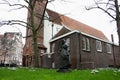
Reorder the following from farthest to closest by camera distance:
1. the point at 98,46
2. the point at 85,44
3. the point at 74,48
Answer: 1. the point at 98,46
2. the point at 85,44
3. the point at 74,48

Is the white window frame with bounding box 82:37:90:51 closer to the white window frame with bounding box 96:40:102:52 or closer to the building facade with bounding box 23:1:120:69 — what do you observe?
the building facade with bounding box 23:1:120:69

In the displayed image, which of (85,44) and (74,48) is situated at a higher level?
(85,44)

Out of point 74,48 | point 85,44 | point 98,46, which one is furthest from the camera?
point 98,46

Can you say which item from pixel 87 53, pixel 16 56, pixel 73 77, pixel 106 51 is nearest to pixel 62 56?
pixel 73 77

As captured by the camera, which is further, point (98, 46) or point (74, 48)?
point (98, 46)

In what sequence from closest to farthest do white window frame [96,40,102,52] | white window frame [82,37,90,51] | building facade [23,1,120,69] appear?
building facade [23,1,120,69] → white window frame [82,37,90,51] → white window frame [96,40,102,52]

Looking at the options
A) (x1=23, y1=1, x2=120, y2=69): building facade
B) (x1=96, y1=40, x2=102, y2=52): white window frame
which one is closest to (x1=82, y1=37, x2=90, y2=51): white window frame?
(x1=23, y1=1, x2=120, y2=69): building facade

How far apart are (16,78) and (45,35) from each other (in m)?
29.1

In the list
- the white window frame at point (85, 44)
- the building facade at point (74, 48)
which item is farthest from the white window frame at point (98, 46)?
the white window frame at point (85, 44)

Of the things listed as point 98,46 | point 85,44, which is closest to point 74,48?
point 85,44

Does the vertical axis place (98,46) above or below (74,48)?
above

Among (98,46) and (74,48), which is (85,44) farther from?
(98,46)

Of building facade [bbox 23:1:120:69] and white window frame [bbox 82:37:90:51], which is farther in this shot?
white window frame [bbox 82:37:90:51]

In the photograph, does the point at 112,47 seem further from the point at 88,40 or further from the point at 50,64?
the point at 50,64
